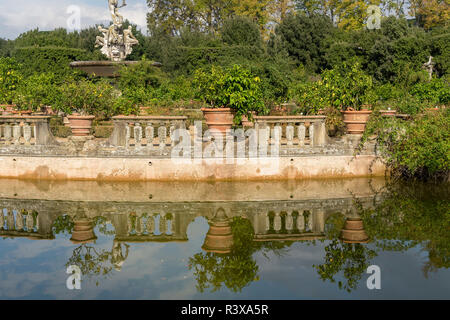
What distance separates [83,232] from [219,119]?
3960mm

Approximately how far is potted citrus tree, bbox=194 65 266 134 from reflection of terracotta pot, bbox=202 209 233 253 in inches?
111

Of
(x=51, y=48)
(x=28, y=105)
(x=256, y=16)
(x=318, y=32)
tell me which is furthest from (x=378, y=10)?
(x=28, y=105)

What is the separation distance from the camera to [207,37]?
117 feet

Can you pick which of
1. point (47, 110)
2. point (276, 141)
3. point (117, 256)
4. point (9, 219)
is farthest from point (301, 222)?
point (47, 110)

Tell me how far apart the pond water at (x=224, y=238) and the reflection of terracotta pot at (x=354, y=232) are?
0.5 inches

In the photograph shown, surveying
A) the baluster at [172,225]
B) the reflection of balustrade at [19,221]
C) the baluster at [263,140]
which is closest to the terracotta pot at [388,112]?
the baluster at [263,140]

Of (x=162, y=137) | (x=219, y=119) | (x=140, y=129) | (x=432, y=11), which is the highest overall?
(x=432, y=11)

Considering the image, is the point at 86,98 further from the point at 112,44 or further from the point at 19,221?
the point at 112,44

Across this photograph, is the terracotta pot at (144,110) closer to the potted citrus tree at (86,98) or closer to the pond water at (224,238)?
the potted citrus tree at (86,98)

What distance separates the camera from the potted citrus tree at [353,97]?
9992mm

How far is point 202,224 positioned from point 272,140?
3374 mm

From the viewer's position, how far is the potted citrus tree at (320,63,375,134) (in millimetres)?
9992

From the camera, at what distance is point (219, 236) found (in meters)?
6.58

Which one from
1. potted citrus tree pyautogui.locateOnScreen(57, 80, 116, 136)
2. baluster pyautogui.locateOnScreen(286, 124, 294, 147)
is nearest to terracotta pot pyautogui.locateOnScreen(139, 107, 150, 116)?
potted citrus tree pyautogui.locateOnScreen(57, 80, 116, 136)
